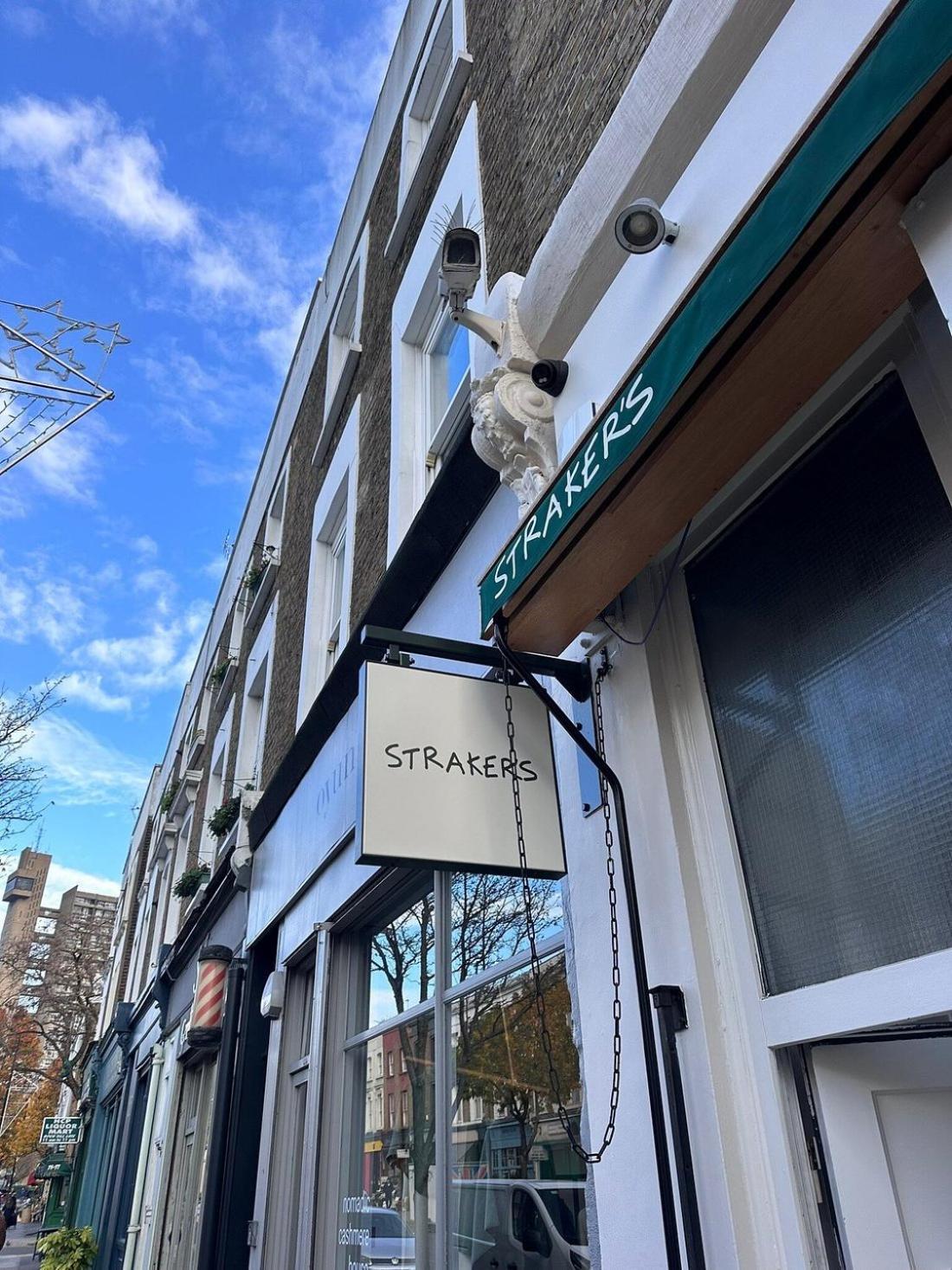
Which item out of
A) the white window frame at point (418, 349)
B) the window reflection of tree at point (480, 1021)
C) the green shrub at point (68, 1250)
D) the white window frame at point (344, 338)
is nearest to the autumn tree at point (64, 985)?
the green shrub at point (68, 1250)

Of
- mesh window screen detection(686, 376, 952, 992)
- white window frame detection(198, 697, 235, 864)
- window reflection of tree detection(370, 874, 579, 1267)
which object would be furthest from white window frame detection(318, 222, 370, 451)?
mesh window screen detection(686, 376, 952, 992)

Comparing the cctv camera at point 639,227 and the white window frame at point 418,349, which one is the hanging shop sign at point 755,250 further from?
the white window frame at point 418,349

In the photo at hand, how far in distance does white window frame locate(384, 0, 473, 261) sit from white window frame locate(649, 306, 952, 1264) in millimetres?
5132

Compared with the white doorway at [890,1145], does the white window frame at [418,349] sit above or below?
above

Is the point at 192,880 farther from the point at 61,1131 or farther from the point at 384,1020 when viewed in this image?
the point at 61,1131

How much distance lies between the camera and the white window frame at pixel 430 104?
657 centimetres

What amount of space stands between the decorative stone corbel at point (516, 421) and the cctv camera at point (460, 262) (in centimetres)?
30

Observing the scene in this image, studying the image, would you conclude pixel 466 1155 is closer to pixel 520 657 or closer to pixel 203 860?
pixel 520 657

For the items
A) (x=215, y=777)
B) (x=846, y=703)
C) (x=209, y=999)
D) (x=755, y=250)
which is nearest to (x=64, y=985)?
(x=215, y=777)

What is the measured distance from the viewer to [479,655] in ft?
10.7

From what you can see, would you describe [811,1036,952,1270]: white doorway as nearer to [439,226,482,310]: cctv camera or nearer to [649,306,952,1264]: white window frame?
[649,306,952,1264]: white window frame

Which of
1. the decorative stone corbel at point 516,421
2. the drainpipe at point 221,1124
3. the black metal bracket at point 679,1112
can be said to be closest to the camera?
the black metal bracket at point 679,1112

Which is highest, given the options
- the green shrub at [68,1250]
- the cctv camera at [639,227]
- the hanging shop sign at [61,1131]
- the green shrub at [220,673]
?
the green shrub at [220,673]

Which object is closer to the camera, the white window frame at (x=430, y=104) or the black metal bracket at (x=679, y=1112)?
the black metal bracket at (x=679, y=1112)
